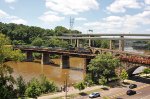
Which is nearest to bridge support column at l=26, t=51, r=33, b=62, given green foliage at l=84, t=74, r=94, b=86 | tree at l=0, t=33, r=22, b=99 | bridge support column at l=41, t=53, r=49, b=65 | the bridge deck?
the bridge deck

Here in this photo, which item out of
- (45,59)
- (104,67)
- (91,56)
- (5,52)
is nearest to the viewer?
(5,52)

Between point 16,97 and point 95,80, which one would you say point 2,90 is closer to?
point 16,97

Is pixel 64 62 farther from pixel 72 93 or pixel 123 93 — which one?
pixel 123 93

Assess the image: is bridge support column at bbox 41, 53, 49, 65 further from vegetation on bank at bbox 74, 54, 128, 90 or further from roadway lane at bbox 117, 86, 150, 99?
roadway lane at bbox 117, 86, 150, 99

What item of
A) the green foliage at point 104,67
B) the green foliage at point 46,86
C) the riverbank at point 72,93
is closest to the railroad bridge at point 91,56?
the green foliage at point 104,67

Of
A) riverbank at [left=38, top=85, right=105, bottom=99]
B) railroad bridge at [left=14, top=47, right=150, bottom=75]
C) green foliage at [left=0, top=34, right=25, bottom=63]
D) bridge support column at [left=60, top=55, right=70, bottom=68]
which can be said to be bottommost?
riverbank at [left=38, top=85, right=105, bottom=99]

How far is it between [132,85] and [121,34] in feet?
381

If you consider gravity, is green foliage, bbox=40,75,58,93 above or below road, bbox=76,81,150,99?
above

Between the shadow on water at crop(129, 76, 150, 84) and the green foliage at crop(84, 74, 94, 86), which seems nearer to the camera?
the green foliage at crop(84, 74, 94, 86)

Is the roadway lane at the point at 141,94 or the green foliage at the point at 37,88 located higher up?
the green foliage at the point at 37,88

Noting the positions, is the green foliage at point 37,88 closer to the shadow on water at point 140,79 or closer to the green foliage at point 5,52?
the green foliage at point 5,52

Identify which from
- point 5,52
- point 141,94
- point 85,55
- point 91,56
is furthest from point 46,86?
point 85,55

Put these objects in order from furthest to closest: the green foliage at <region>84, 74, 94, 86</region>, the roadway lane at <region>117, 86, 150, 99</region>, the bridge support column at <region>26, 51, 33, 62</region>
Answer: the bridge support column at <region>26, 51, 33, 62</region>, the green foliage at <region>84, 74, 94, 86</region>, the roadway lane at <region>117, 86, 150, 99</region>

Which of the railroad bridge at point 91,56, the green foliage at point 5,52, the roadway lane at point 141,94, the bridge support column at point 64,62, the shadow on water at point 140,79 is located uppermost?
the green foliage at point 5,52
